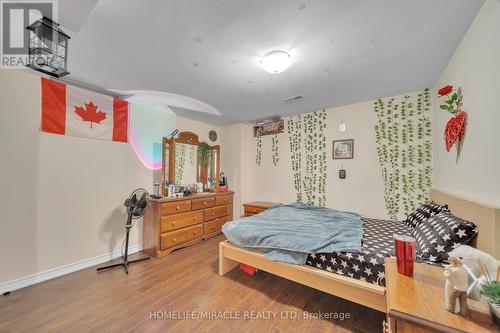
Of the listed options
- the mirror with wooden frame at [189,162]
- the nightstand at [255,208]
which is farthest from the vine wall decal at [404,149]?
the mirror with wooden frame at [189,162]

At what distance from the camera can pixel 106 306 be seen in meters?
1.81

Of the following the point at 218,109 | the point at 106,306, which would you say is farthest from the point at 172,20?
the point at 106,306

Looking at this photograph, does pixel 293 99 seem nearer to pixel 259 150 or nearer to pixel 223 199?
pixel 259 150

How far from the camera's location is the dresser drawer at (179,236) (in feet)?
9.53

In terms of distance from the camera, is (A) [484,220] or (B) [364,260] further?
(B) [364,260]

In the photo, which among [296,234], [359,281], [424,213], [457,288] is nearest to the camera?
[457,288]

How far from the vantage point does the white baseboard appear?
1.99 metres

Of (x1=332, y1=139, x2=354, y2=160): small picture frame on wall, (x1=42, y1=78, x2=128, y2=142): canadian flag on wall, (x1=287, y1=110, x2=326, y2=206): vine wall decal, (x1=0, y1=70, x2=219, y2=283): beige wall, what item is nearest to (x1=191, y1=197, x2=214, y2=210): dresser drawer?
(x1=0, y1=70, x2=219, y2=283): beige wall

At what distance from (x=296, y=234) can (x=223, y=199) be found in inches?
91.4

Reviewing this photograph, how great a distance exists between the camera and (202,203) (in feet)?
11.7

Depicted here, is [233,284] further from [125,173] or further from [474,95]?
[474,95]

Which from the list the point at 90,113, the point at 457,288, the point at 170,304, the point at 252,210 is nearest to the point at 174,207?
the point at 170,304

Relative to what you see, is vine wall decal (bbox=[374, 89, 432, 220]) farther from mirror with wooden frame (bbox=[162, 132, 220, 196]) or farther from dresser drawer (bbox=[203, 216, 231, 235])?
mirror with wooden frame (bbox=[162, 132, 220, 196])

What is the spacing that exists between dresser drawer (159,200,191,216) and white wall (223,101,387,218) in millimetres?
1450
